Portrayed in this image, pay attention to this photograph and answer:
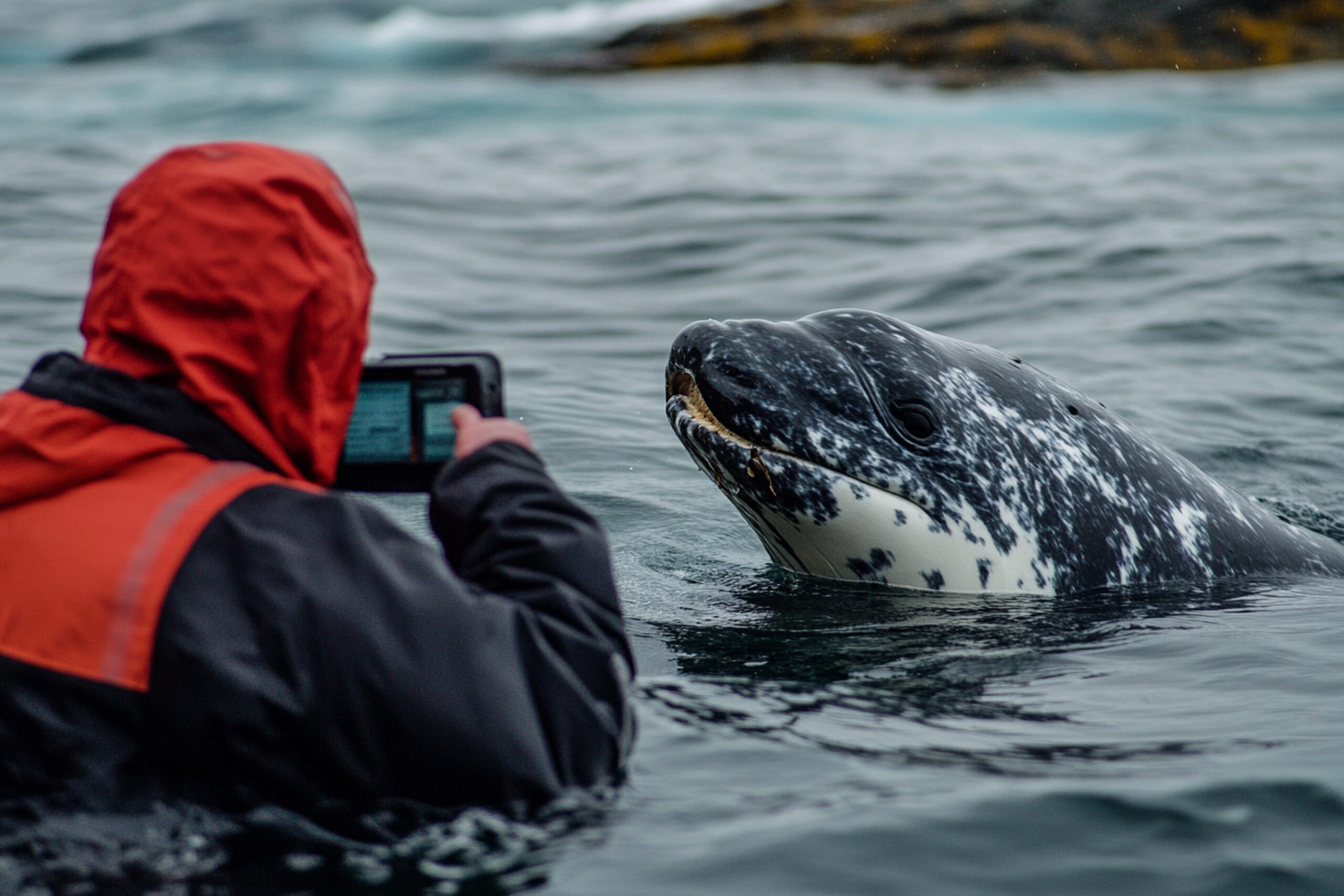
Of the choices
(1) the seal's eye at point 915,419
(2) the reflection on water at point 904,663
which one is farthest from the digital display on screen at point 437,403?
(1) the seal's eye at point 915,419

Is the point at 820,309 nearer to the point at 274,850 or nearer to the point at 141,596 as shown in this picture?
the point at 274,850

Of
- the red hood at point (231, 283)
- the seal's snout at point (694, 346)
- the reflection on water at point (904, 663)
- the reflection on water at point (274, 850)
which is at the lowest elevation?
the reflection on water at point (904, 663)

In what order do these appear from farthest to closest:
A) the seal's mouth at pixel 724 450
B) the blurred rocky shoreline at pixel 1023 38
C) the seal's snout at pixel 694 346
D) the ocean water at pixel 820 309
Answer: the blurred rocky shoreline at pixel 1023 38
the seal's snout at pixel 694 346
the seal's mouth at pixel 724 450
the ocean water at pixel 820 309

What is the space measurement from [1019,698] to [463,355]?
77.9 inches

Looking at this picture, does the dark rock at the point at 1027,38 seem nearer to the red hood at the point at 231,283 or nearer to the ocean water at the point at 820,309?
the ocean water at the point at 820,309

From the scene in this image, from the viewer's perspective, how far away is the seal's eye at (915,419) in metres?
5.43

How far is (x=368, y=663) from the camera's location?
290 cm

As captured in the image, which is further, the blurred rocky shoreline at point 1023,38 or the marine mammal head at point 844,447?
the blurred rocky shoreline at point 1023,38

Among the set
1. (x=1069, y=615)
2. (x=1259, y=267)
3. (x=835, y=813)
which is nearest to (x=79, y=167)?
(x=1259, y=267)

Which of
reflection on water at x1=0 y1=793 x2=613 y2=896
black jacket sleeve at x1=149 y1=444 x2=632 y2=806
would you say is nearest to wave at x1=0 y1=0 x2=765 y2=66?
black jacket sleeve at x1=149 y1=444 x2=632 y2=806

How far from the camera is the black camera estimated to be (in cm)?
355

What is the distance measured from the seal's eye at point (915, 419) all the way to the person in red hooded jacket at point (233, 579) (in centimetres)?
254

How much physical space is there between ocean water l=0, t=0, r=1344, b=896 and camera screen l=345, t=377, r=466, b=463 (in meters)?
0.86

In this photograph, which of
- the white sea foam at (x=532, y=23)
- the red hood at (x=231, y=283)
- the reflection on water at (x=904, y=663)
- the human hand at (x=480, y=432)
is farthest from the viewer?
the white sea foam at (x=532, y=23)
